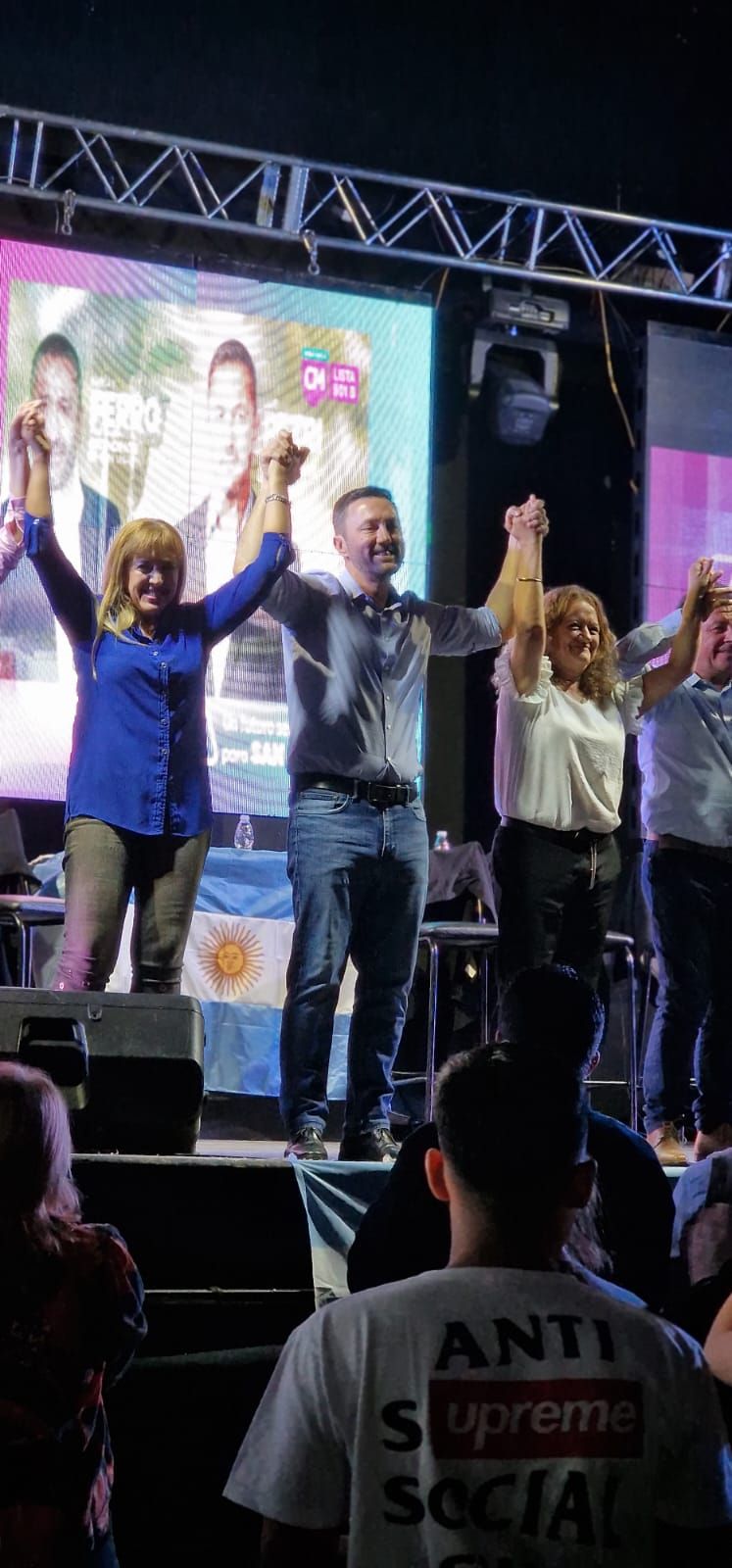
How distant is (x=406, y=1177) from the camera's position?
218 centimetres

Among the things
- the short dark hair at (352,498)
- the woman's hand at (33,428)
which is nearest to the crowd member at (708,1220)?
the short dark hair at (352,498)

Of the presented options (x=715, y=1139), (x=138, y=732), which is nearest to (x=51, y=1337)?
(x=138, y=732)

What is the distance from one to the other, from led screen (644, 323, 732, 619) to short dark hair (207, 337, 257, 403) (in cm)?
177

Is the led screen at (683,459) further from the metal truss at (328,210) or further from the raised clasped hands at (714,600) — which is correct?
the raised clasped hands at (714,600)

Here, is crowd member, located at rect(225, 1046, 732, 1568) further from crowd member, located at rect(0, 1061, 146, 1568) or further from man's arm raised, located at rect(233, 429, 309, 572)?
man's arm raised, located at rect(233, 429, 309, 572)

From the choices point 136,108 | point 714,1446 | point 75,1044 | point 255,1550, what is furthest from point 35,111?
point 714,1446

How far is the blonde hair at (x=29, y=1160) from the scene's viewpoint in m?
1.84

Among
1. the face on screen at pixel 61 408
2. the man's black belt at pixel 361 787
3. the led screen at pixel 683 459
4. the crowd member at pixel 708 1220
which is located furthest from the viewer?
the led screen at pixel 683 459

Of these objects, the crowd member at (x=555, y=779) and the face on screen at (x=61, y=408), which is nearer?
the crowd member at (x=555, y=779)

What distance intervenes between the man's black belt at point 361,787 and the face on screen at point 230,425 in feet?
9.39

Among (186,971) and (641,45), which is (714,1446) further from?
(641,45)

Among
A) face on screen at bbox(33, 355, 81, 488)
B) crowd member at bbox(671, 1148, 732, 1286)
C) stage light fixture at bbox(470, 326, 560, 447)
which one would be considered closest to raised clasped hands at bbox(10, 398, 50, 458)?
crowd member at bbox(671, 1148, 732, 1286)

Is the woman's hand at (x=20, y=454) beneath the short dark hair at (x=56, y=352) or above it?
beneath

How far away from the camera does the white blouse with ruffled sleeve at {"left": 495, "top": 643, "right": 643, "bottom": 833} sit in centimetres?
385
